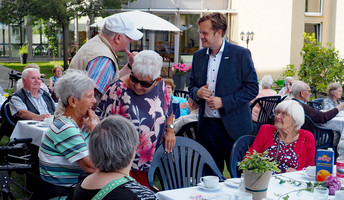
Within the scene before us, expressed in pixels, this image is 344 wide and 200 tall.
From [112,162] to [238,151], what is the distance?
1.83 meters

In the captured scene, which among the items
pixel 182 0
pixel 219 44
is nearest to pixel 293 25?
pixel 182 0

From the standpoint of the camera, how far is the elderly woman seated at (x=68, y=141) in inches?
115

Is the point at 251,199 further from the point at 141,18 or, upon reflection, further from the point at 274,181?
the point at 141,18

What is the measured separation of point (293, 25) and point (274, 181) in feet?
64.3

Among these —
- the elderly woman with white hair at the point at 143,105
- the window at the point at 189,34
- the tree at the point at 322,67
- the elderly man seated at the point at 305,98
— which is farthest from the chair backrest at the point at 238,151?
the window at the point at 189,34

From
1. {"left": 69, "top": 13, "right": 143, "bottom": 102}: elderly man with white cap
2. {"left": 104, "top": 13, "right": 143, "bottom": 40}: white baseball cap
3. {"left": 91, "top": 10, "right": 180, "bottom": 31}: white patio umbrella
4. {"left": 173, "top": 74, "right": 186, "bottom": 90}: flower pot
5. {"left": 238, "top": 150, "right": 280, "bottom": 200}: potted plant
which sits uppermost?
{"left": 91, "top": 10, "right": 180, "bottom": 31}: white patio umbrella

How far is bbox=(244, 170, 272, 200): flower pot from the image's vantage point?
2.55m

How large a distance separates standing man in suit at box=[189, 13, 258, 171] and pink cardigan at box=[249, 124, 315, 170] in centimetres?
23

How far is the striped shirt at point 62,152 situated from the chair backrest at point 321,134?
349cm

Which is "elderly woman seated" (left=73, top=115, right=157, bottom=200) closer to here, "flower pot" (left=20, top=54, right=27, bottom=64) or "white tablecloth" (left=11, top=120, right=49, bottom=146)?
"white tablecloth" (left=11, top=120, right=49, bottom=146)

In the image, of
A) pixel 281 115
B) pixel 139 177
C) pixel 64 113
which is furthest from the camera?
pixel 281 115

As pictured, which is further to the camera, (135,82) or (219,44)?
(219,44)

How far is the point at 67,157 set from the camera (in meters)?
2.91

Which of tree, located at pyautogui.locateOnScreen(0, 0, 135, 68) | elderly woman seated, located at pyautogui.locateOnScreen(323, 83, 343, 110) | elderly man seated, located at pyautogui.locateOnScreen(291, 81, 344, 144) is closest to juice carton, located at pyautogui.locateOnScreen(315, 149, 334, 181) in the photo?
elderly man seated, located at pyautogui.locateOnScreen(291, 81, 344, 144)
